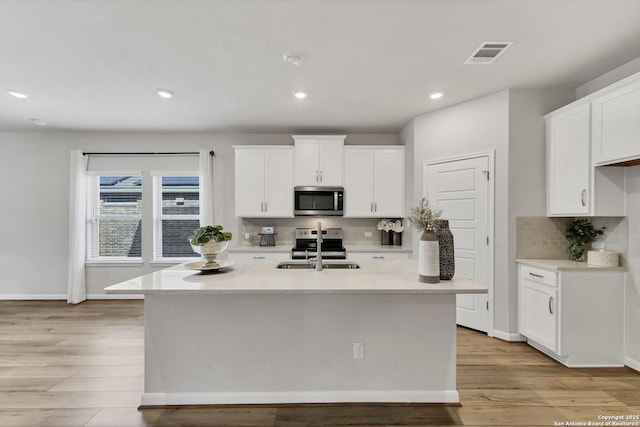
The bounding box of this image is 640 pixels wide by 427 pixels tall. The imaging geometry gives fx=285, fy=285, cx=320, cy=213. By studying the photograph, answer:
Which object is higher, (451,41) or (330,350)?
(451,41)

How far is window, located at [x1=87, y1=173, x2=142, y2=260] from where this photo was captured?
185 inches

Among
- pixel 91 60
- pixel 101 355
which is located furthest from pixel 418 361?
pixel 91 60

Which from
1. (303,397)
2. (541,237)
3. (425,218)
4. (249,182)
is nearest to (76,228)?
(249,182)

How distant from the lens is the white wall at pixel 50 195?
4543 millimetres

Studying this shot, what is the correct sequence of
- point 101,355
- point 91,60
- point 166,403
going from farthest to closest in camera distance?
point 101,355, point 91,60, point 166,403

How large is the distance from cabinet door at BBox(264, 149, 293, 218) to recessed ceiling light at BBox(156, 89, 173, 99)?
4.74ft

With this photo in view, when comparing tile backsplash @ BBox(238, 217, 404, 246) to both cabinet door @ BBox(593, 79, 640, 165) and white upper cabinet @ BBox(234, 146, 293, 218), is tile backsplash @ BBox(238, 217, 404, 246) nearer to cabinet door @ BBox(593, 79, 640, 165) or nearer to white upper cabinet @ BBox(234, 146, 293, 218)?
white upper cabinet @ BBox(234, 146, 293, 218)

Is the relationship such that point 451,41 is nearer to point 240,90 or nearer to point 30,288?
point 240,90

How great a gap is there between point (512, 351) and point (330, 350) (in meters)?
2.01

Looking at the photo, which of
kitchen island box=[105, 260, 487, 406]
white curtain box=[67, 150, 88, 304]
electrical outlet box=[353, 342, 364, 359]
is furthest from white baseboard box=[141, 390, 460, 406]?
white curtain box=[67, 150, 88, 304]

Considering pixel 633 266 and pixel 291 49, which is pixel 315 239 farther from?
pixel 633 266

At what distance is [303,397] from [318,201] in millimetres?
2643

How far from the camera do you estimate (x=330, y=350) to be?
203cm

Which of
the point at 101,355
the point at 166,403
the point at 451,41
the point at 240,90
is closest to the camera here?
Result: the point at 166,403
